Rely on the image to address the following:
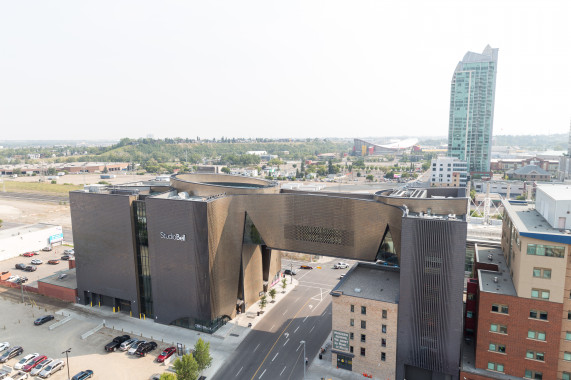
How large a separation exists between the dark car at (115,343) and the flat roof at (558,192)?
178 ft

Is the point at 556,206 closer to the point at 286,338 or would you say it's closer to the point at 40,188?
the point at 286,338

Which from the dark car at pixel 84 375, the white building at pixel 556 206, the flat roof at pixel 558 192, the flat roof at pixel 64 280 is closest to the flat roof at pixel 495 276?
the white building at pixel 556 206

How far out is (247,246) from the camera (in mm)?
56844

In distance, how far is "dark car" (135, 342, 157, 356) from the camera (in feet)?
152

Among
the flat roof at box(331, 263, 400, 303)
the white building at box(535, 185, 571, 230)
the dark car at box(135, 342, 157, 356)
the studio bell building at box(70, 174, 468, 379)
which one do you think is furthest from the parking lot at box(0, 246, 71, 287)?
A: the white building at box(535, 185, 571, 230)

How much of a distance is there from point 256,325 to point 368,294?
63.0 feet

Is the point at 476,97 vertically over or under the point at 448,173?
over

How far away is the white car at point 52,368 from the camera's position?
42594 millimetres

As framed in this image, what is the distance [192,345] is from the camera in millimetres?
48562

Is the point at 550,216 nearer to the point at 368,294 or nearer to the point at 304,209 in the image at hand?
the point at 368,294

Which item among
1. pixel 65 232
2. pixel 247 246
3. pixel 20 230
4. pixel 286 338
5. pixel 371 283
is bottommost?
pixel 286 338

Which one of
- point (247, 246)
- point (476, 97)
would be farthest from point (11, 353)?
point (476, 97)

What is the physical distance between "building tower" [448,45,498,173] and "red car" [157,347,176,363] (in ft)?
638

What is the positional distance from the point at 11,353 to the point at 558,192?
69.2 metres
